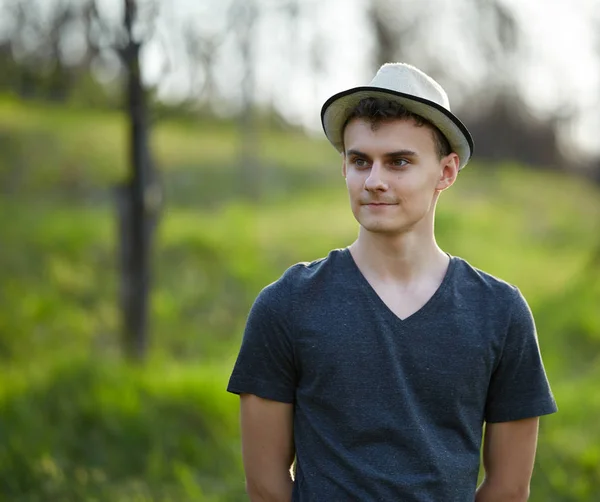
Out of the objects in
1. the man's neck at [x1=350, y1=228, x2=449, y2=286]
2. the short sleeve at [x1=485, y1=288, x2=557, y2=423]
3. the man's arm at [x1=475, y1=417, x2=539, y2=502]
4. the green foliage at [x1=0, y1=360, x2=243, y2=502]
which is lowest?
the green foliage at [x1=0, y1=360, x2=243, y2=502]

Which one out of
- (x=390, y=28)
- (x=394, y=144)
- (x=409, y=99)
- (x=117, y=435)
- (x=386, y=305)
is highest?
(x=390, y=28)

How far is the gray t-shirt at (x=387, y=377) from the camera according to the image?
91.0 inches

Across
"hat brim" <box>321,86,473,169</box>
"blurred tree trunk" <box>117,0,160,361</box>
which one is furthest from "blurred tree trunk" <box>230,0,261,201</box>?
"hat brim" <box>321,86,473,169</box>

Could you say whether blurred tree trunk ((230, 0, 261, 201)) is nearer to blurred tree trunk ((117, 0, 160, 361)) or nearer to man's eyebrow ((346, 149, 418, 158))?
blurred tree trunk ((117, 0, 160, 361))

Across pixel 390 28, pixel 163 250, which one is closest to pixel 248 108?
pixel 163 250

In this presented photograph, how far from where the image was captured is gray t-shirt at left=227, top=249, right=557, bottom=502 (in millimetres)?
2311

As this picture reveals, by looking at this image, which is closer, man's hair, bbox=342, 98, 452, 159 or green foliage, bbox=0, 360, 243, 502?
man's hair, bbox=342, 98, 452, 159

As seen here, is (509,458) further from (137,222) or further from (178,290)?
(178,290)

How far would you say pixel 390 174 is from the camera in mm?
2350

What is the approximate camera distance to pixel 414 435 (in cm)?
230

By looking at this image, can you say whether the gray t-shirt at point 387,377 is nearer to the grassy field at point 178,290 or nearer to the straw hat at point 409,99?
the straw hat at point 409,99

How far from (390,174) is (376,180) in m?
0.05

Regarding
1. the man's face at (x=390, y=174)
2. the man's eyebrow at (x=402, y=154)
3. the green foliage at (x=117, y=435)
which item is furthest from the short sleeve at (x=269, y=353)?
the green foliage at (x=117, y=435)

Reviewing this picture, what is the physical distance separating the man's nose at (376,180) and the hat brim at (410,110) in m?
0.20
